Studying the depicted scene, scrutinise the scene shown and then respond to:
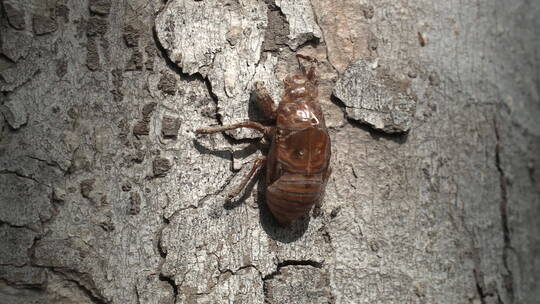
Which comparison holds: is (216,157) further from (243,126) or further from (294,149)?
(294,149)

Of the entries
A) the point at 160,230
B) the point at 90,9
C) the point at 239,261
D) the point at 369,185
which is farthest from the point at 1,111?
the point at 369,185

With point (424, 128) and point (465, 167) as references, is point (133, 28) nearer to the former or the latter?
point (424, 128)

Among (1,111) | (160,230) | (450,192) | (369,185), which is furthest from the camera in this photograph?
(450,192)

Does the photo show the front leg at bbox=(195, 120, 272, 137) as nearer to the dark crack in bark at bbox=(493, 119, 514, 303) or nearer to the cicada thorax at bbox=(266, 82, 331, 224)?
the cicada thorax at bbox=(266, 82, 331, 224)

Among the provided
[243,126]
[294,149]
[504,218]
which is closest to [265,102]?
[243,126]

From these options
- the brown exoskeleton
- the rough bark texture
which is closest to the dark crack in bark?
the rough bark texture
